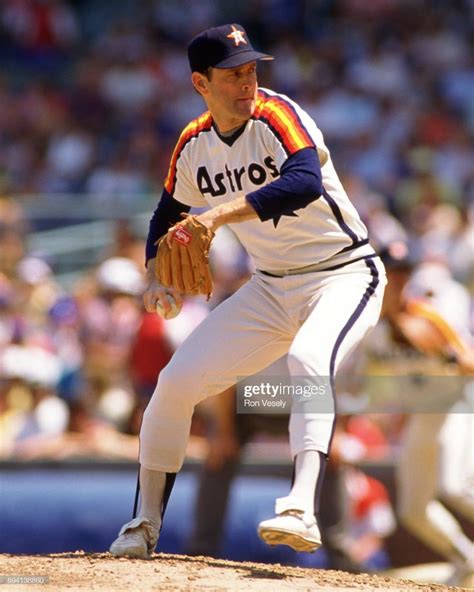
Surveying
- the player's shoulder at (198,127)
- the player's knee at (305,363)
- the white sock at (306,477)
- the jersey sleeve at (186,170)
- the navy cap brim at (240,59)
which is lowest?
the white sock at (306,477)

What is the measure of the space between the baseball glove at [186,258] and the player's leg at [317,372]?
1.44 feet

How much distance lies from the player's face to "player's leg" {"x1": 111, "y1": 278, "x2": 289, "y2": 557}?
757mm

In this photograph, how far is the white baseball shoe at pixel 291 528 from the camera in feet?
13.8

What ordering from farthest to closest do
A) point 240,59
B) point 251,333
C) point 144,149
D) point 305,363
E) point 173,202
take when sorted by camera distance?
point 144,149 → point 173,202 → point 251,333 → point 240,59 → point 305,363

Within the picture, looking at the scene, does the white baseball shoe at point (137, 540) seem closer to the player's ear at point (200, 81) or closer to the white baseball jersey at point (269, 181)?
the white baseball jersey at point (269, 181)

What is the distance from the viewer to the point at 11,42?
51.0 feet

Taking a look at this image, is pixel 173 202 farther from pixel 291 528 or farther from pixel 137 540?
pixel 291 528

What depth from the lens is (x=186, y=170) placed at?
4.99 m

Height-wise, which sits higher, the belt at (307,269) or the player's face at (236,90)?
the player's face at (236,90)

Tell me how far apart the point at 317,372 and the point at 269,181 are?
0.78 m

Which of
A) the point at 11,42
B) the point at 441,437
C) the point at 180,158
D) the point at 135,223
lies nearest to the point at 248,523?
the point at 441,437

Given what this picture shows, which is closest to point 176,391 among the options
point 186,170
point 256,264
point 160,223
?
point 256,264
